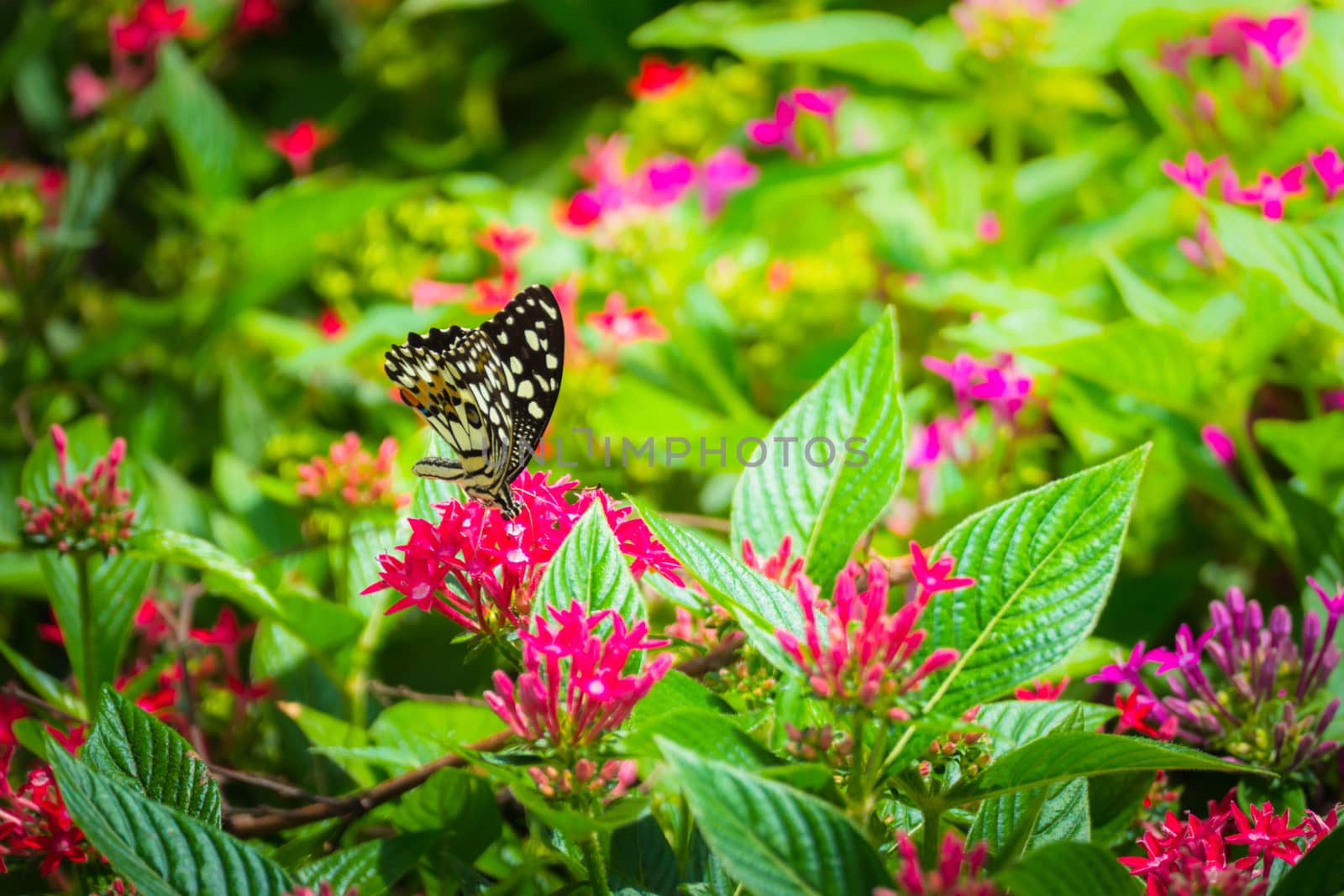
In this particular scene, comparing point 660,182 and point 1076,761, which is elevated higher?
point 660,182

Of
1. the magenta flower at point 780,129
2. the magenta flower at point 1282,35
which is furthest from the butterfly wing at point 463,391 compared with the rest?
the magenta flower at point 1282,35

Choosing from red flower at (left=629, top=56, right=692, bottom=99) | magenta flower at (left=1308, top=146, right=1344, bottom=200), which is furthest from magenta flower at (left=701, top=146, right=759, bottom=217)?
magenta flower at (left=1308, top=146, right=1344, bottom=200)

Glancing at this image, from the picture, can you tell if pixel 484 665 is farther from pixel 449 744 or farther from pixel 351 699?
pixel 449 744

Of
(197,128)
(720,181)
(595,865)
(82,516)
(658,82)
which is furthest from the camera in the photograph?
(197,128)

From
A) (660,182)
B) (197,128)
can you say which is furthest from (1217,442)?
(197,128)

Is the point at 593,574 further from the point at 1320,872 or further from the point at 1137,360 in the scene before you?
the point at 1137,360

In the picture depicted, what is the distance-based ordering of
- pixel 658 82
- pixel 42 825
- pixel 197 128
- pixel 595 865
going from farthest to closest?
pixel 197 128 → pixel 658 82 → pixel 42 825 → pixel 595 865

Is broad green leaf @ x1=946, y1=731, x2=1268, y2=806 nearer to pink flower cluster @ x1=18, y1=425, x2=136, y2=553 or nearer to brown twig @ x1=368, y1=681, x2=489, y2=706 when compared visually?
brown twig @ x1=368, y1=681, x2=489, y2=706

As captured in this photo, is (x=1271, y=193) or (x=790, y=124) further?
(x=790, y=124)

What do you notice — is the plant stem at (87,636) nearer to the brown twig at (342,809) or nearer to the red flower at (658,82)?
the brown twig at (342,809)
